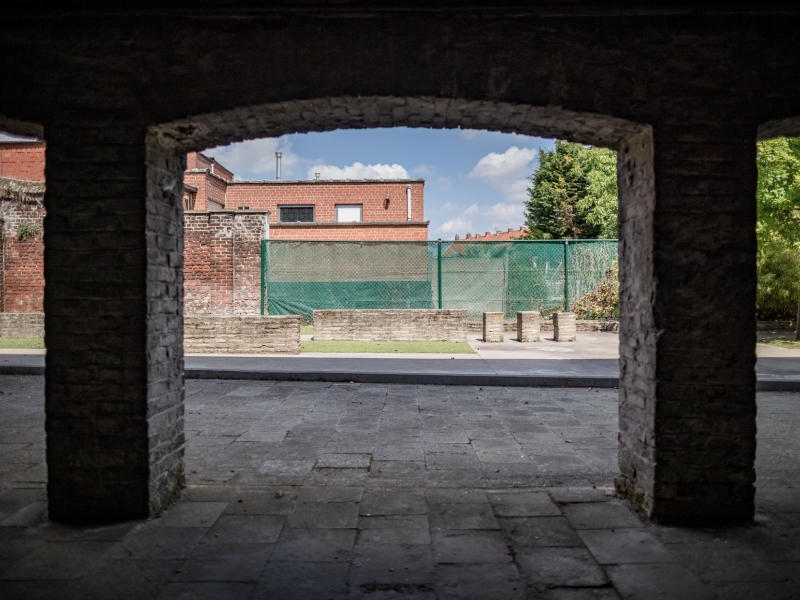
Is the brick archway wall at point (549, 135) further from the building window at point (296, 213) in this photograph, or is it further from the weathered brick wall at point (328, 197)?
the building window at point (296, 213)

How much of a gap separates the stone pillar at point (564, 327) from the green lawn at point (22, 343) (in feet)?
36.2

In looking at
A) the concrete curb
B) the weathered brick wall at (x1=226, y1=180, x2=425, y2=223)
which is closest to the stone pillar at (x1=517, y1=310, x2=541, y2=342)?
the concrete curb

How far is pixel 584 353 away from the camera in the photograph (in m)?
10.6

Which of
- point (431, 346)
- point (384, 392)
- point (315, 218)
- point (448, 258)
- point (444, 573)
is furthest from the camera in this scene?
point (315, 218)

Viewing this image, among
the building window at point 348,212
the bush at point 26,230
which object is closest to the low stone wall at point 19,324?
the bush at point 26,230

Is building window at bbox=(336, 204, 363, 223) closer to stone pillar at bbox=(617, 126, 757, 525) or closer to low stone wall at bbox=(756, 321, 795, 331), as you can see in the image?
low stone wall at bbox=(756, 321, 795, 331)

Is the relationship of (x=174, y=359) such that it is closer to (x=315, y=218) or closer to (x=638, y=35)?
(x=638, y=35)

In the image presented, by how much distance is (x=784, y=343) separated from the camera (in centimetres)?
1234

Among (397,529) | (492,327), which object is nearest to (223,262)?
(492,327)

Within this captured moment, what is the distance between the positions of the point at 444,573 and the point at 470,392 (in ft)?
15.7

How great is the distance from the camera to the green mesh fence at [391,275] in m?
13.6

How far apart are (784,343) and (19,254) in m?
19.3

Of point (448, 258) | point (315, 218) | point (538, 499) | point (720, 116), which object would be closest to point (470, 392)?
point (538, 499)

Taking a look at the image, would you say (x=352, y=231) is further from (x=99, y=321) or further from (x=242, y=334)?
(x=99, y=321)
